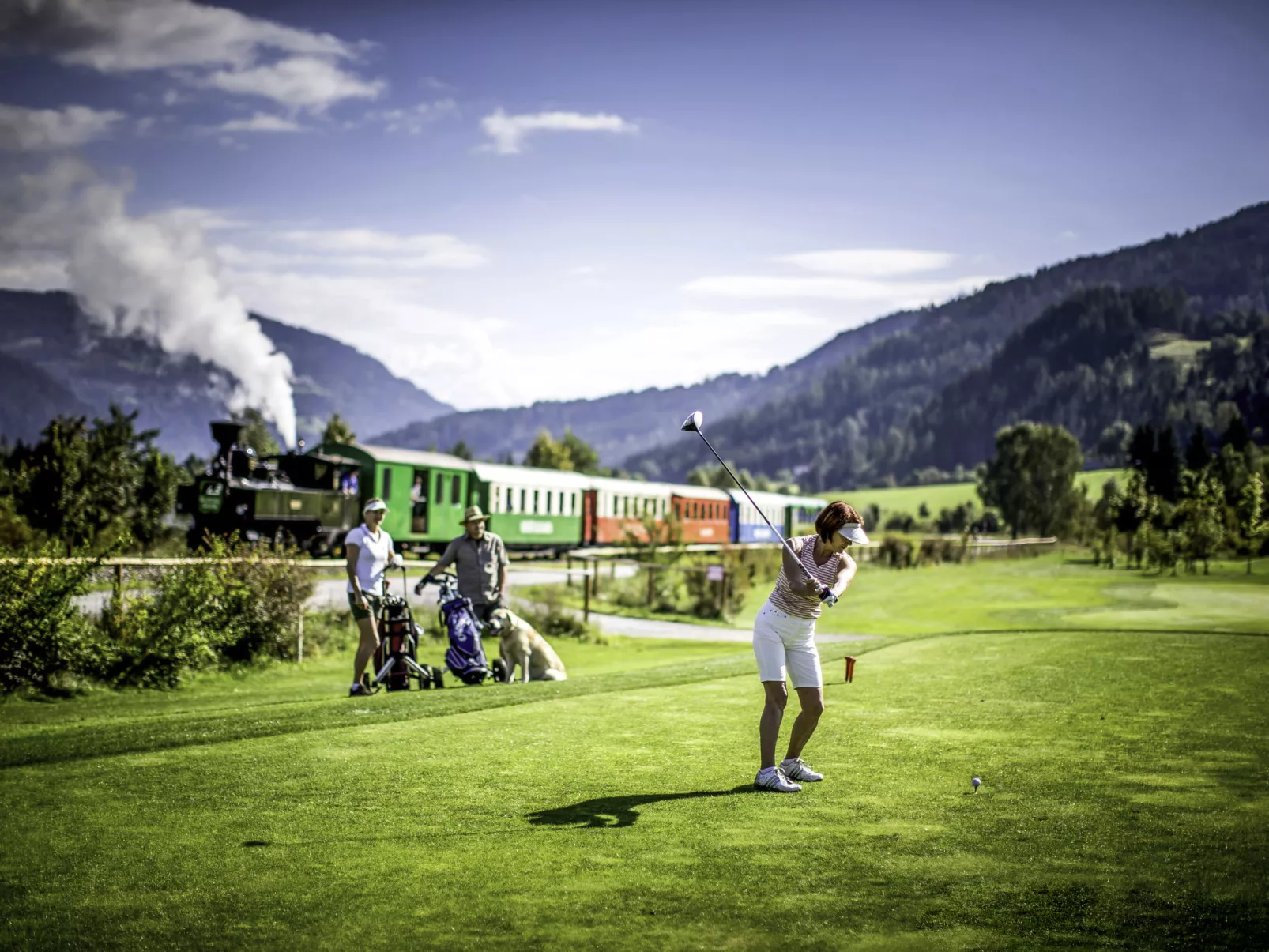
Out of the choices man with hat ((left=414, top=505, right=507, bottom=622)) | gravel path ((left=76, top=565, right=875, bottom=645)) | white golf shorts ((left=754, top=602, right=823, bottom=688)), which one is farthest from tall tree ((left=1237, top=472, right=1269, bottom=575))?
white golf shorts ((left=754, top=602, right=823, bottom=688))

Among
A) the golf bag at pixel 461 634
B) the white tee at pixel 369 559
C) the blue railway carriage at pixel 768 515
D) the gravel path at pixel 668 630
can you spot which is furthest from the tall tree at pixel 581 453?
the white tee at pixel 369 559

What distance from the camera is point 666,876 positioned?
190 inches

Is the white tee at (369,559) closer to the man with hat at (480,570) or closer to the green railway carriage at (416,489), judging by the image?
the man with hat at (480,570)

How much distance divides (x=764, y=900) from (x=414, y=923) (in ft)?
4.44

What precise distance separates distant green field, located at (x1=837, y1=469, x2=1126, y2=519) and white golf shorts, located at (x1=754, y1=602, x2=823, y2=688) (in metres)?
125

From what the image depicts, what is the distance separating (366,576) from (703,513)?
4003 centimetres

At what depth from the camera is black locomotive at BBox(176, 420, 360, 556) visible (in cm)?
2791

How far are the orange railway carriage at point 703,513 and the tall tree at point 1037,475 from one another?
5227cm

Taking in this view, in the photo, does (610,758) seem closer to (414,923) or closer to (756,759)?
(756,759)

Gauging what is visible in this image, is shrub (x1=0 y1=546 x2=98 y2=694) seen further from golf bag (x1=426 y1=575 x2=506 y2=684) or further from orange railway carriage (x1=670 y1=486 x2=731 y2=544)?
orange railway carriage (x1=670 y1=486 x2=731 y2=544)

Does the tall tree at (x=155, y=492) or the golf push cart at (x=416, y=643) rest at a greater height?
the tall tree at (x=155, y=492)

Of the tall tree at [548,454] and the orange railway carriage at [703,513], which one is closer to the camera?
the orange railway carriage at [703,513]

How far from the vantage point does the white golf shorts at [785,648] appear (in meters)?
6.67

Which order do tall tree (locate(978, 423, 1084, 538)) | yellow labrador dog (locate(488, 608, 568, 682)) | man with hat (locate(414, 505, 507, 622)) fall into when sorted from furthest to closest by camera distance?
1. tall tree (locate(978, 423, 1084, 538))
2. yellow labrador dog (locate(488, 608, 568, 682))
3. man with hat (locate(414, 505, 507, 622))
